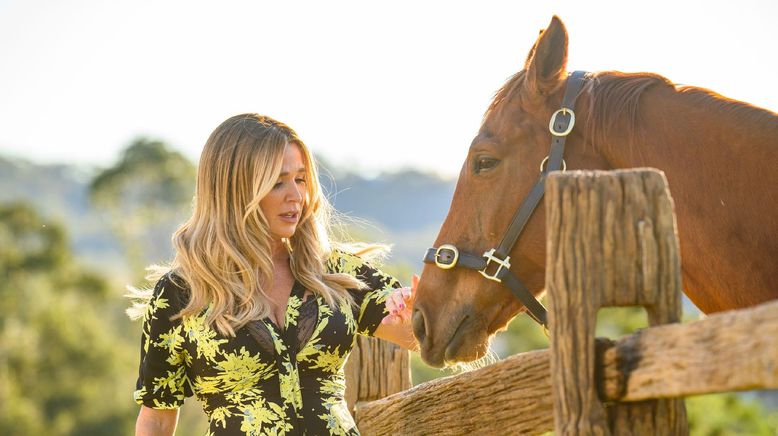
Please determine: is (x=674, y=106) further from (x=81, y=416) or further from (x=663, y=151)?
(x=81, y=416)

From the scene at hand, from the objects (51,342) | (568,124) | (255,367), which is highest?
(51,342)

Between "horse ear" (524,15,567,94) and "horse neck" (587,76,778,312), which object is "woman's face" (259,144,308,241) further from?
"horse neck" (587,76,778,312)

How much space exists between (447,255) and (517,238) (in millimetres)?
257

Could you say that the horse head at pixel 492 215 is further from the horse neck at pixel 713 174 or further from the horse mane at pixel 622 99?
the horse neck at pixel 713 174

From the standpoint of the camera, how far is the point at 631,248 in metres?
2.03

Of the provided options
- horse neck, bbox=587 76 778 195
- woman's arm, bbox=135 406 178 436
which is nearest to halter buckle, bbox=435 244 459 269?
horse neck, bbox=587 76 778 195

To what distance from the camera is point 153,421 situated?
11.4ft

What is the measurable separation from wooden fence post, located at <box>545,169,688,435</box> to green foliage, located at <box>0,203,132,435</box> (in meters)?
28.6

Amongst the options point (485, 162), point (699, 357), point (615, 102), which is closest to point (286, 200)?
point (485, 162)

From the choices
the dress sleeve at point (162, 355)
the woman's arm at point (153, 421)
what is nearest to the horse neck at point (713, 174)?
the dress sleeve at point (162, 355)

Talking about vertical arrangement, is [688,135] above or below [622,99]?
below

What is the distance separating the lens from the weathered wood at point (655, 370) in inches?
67.9

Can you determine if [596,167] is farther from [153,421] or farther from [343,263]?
[153,421]

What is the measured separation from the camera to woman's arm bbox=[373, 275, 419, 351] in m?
3.60
